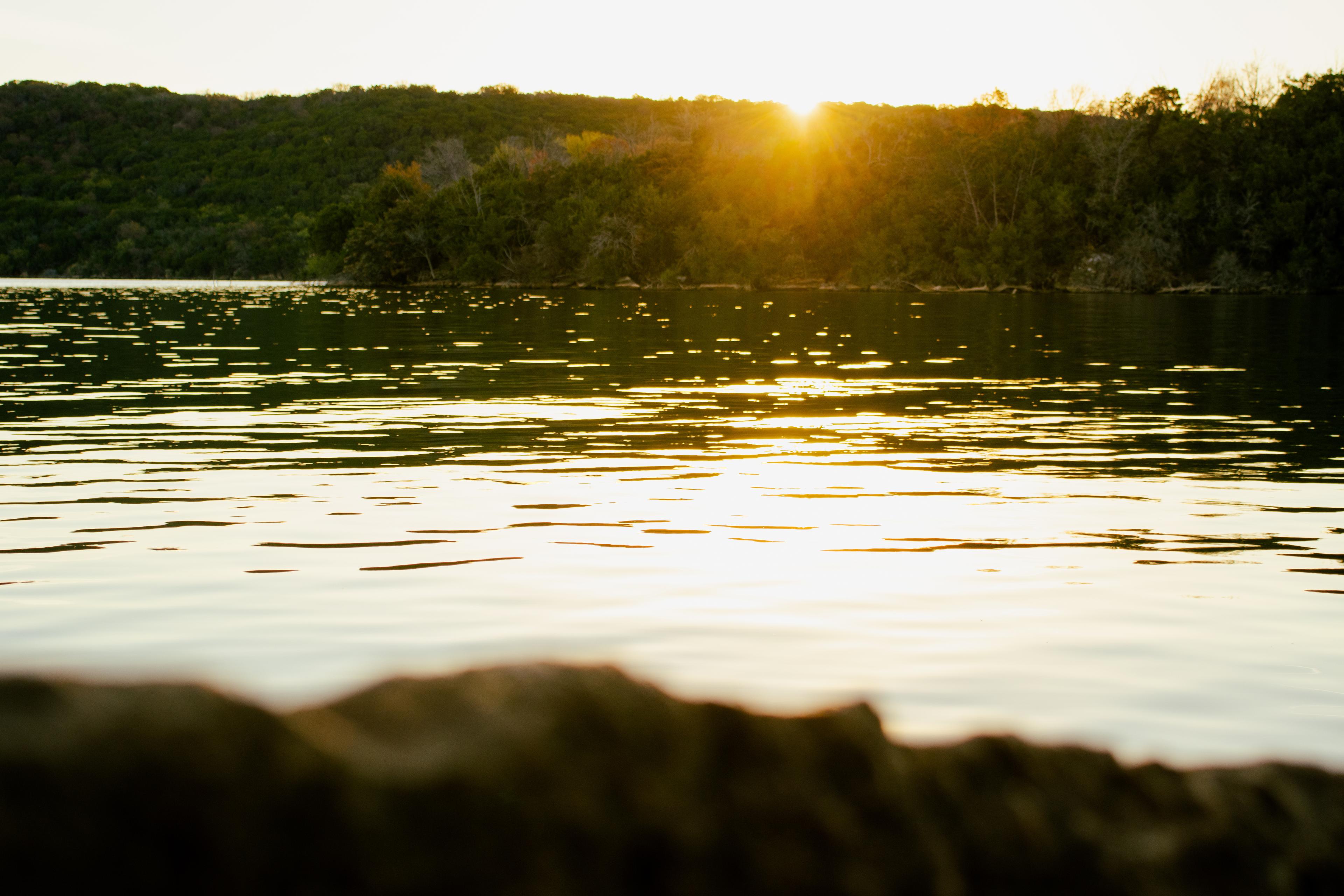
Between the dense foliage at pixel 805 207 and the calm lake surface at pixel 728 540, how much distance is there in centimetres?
6370

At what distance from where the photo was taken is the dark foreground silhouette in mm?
1149

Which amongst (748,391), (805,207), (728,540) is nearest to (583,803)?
(728,540)

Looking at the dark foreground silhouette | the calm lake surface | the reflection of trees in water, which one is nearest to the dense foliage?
the reflection of trees in water

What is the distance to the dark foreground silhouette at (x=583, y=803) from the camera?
1.15 metres

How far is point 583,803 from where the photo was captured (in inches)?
53.4

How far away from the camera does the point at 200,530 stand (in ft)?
27.4

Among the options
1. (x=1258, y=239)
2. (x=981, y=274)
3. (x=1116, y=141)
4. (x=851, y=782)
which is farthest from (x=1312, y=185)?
(x=851, y=782)

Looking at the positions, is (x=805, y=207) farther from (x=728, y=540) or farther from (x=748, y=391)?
(x=728, y=540)

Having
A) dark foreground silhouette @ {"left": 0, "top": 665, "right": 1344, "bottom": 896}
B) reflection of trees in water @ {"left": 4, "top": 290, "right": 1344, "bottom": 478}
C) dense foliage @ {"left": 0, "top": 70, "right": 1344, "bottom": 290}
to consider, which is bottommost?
reflection of trees in water @ {"left": 4, "top": 290, "right": 1344, "bottom": 478}

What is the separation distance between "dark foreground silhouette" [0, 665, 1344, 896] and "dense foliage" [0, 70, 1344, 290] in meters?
82.2

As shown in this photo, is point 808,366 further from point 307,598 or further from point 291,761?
point 291,761

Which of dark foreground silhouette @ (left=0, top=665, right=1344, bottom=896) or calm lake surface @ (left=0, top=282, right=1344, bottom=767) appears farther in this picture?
calm lake surface @ (left=0, top=282, right=1344, bottom=767)

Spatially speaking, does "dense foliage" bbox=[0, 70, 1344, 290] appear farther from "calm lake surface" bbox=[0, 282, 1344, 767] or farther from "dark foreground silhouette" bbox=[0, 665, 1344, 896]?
"dark foreground silhouette" bbox=[0, 665, 1344, 896]

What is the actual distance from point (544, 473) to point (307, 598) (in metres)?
4.44
